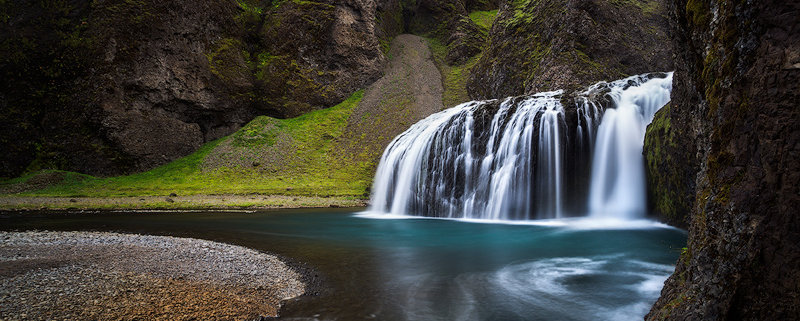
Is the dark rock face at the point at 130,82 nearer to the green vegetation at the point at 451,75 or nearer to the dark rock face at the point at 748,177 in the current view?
the green vegetation at the point at 451,75

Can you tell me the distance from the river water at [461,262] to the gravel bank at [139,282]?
2.18 feet

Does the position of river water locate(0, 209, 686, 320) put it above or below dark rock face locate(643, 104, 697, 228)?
below

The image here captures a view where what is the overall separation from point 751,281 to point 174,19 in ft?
137

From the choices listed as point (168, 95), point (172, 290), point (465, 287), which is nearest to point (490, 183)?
point (465, 287)

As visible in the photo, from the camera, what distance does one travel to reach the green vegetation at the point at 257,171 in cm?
2653

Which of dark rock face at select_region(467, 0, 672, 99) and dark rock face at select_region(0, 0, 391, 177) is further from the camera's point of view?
dark rock face at select_region(0, 0, 391, 177)

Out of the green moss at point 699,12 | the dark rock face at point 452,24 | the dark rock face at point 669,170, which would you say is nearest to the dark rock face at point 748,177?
the green moss at point 699,12

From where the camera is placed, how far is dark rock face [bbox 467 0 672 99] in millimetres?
24891

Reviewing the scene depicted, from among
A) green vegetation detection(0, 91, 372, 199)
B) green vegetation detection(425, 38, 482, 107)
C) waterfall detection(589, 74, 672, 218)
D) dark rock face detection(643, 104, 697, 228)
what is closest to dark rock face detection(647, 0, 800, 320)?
dark rock face detection(643, 104, 697, 228)

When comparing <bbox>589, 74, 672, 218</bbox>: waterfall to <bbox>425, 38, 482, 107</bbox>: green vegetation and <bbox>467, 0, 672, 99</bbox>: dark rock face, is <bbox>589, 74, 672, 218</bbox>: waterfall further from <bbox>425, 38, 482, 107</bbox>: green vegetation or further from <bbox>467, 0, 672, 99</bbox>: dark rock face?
<bbox>425, 38, 482, 107</bbox>: green vegetation

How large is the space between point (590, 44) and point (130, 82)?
3681 centimetres

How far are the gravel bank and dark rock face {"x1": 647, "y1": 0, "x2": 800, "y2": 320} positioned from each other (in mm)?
4447

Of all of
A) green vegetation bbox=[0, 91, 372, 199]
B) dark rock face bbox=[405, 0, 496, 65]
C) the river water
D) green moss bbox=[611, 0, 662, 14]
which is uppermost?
dark rock face bbox=[405, 0, 496, 65]

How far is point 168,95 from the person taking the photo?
1323 inches
